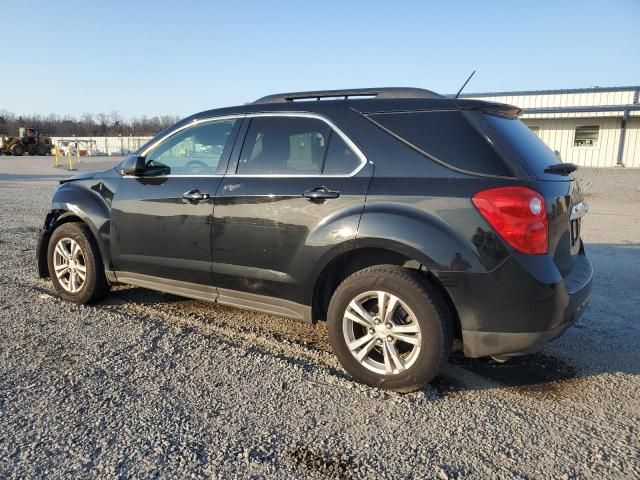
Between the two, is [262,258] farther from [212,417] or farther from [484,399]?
[484,399]

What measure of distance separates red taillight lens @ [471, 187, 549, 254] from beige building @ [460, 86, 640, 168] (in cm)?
2173

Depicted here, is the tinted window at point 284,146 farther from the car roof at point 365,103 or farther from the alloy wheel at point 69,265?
the alloy wheel at point 69,265

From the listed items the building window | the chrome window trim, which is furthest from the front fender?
the building window

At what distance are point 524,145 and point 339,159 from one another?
122 centimetres

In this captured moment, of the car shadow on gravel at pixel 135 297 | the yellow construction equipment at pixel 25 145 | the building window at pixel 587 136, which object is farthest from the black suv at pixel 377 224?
the yellow construction equipment at pixel 25 145

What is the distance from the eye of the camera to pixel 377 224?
122 inches

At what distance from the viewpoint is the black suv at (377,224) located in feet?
9.41

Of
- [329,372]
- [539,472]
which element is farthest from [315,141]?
[539,472]

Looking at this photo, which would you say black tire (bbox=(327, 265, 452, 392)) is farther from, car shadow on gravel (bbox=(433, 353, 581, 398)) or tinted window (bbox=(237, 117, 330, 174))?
tinted window (bbox=(237, 117, 330, 174))

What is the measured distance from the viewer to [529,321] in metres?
2.85

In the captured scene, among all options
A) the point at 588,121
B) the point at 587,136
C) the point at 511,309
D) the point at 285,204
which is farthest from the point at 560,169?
the point at 587,136

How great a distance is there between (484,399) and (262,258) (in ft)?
5.89

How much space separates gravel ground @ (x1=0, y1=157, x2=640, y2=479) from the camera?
2.41 meters

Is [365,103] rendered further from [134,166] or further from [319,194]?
[134,166]
